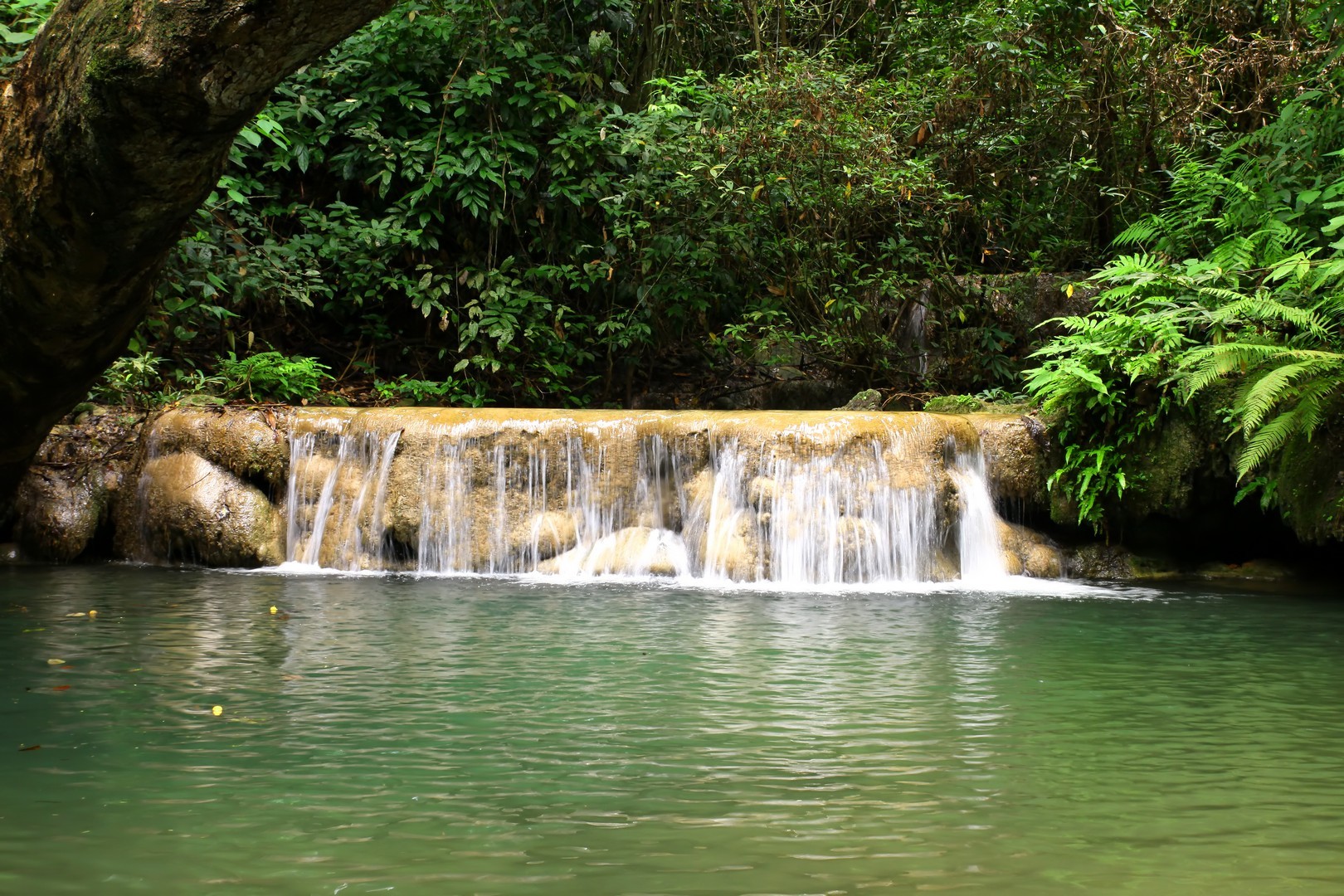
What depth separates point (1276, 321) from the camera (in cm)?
936

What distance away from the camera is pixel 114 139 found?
15.2ft

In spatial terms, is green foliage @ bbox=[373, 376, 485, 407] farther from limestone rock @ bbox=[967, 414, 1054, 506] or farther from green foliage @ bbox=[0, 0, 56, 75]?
limestone rock @ bbox=[967, 414, 1054, 506]

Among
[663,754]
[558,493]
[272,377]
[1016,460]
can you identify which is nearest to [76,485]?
[272,377]

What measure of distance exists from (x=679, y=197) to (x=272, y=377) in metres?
4.56

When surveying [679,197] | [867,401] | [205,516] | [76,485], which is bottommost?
[205,516]

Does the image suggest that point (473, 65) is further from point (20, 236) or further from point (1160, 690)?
point (1160, 690)

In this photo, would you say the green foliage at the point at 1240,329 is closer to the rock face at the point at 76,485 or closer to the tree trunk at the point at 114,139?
the tree trunk at the point at 114,139

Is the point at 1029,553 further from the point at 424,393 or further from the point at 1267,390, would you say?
the point at 424,393

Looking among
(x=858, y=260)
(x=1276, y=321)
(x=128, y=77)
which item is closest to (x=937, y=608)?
(x=1276, y=321)

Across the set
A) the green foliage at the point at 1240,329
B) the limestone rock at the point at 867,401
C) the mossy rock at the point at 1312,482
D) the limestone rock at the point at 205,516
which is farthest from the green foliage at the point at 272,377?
the mossy rock at the point at 1312,482

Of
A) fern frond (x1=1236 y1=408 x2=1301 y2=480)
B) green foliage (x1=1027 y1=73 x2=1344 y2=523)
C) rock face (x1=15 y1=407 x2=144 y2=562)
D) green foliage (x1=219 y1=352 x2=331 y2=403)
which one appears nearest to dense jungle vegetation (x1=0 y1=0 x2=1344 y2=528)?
green foliage (x1=219 y1=352 x2=331 y2=403)

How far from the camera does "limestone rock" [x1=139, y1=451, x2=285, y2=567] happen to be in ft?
32.9

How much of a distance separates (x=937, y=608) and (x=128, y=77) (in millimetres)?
5378

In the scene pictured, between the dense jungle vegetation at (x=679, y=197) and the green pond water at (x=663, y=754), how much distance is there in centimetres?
636
